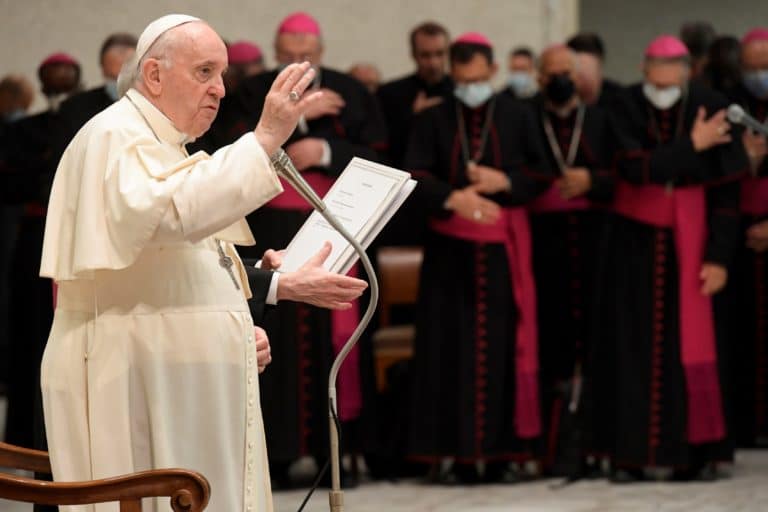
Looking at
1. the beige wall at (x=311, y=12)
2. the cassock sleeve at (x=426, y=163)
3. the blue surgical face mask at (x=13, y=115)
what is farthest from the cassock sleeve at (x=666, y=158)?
the blue surgical face mask at (x=13, y=115)

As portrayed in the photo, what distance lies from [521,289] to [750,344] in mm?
1693

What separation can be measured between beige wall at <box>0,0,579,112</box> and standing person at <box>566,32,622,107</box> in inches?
70.1

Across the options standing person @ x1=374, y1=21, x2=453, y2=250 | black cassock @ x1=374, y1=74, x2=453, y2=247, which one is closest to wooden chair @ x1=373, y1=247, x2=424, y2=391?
black cassock @ x1=374, y1=74, x2=453, y2=247

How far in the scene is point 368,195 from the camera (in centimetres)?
350

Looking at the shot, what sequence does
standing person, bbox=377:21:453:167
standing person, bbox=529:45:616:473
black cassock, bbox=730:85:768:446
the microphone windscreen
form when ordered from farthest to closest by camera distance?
1. standing person, bbox=377:21:453:167
2. black cassock, bbox=730:85:768:446
3. standing person, bbox=529:45:616:473
4. the microphone windscreen

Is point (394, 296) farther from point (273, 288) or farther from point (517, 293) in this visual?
point (273, 288)

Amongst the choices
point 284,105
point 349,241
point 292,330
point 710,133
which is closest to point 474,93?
point 710,133

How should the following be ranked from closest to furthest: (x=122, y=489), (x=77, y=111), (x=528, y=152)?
(x=122, y=489) → (x=77, y=111) → (x=528, y=152)

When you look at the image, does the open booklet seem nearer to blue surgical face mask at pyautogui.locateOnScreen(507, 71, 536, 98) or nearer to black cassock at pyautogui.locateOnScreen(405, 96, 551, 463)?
black cassock at pyautogui.locateOnScreen(405, 96, 551, 463)

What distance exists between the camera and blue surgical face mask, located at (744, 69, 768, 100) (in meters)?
7.62

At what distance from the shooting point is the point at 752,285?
26.1ft

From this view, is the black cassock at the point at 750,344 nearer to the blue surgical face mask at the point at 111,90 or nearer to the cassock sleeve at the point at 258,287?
the blue surgical face mask at the point at 111,90

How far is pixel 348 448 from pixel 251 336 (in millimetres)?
3816

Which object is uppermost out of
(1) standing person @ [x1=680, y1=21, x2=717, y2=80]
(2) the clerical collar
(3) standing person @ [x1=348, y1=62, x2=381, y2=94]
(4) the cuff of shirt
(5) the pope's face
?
(1) standing person @ [x1=680, y1=21, x2=717, y2=80]
